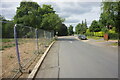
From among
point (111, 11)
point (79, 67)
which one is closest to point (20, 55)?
point (79, 67)

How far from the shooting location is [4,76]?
4.81 metres

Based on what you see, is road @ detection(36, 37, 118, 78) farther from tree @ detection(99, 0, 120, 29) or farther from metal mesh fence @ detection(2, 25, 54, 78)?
tree @ detection(99, 0, 120, 29)

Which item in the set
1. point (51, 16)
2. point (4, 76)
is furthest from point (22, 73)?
point (51, 16)

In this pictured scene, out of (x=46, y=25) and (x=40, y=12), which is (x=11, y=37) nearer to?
(x=46, y=25)

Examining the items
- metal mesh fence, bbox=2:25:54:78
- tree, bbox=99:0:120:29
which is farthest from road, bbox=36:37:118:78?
tree, bbox=99:0:120:29

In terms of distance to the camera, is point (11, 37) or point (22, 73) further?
point (11, 37)

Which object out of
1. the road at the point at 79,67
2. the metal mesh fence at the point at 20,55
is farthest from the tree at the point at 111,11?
the metal mesh fence at the point at 20,55

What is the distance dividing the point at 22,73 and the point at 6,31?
1.90 metres

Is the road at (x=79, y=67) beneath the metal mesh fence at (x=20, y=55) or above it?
beneath

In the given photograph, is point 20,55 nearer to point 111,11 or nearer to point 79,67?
point 79,67

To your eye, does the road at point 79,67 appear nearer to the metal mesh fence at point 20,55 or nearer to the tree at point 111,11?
the metal mesh fence at point 20,55

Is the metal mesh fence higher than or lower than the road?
higher

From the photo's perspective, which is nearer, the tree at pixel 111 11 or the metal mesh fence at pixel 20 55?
the metal mesh fence at pixel 20 55

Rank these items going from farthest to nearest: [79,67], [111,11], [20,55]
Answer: [111,11]
[20,55]
[79,67]
